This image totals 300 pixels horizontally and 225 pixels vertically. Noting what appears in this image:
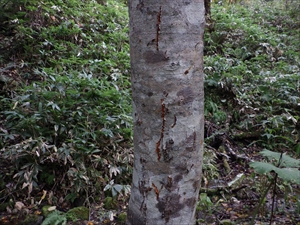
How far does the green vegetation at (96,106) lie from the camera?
2.98 metres

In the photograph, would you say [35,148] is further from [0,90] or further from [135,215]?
[135,215]

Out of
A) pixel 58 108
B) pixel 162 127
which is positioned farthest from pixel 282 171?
pixel 58 108

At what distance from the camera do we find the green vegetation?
2.98 metres

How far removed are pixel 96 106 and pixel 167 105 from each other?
2.50 m

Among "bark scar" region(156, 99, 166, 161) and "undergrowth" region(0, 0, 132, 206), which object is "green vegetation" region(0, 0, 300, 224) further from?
"bark scar" region(156, 99, 166, 161)

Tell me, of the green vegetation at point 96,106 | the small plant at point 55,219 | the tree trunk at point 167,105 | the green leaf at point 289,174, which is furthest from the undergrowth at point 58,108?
the green leaf at point 289,174

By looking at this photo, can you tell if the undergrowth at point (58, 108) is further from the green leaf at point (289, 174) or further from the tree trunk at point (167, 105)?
the green leaf at point (289, 174)

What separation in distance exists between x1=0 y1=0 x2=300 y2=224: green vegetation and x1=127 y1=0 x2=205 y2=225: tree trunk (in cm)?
69

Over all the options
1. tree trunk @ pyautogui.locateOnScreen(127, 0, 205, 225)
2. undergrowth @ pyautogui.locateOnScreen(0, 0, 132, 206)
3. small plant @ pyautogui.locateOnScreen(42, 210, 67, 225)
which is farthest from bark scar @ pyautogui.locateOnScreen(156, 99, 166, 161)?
undergrowth @ pyautogui.locateOnScreen(0, 0, 132, 206)

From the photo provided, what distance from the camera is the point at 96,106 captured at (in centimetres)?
369

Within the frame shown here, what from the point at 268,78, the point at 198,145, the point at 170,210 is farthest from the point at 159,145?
the point at 268,78

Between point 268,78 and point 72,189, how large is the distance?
4.44m

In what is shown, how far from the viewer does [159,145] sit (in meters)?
1.37

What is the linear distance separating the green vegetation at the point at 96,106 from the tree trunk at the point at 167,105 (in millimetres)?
690
